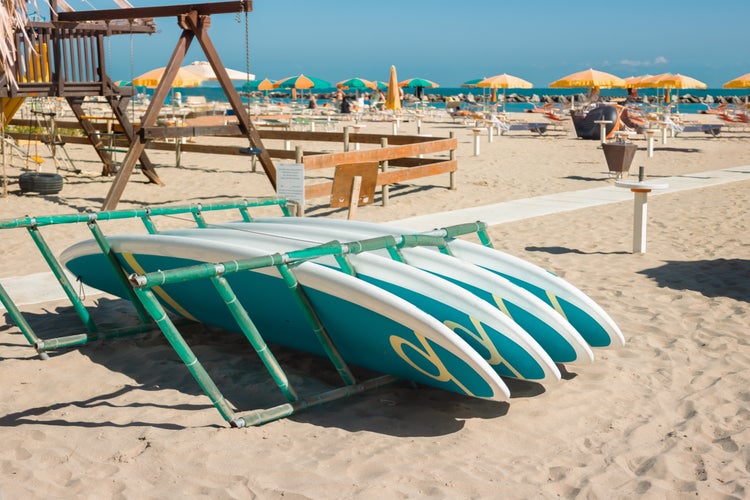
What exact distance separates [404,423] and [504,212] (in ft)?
23.8

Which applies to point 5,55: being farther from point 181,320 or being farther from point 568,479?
point 568,479

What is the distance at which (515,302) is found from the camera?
178 inches

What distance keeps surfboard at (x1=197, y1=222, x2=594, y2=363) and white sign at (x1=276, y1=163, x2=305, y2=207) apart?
318 centimetres

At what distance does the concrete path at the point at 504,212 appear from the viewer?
700 centimetres

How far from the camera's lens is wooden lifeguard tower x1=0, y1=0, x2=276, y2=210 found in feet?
35.9

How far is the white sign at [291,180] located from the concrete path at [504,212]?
2.09 meters

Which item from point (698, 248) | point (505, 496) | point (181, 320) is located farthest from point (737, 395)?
point (698, 248)

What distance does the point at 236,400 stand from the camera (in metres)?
4.61

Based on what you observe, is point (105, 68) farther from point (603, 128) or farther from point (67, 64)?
point (603, 128)

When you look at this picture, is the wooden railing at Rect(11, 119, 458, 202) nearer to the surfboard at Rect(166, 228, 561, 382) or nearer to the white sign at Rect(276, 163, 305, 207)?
the white sign at Rect(276, 163, 305, 207)

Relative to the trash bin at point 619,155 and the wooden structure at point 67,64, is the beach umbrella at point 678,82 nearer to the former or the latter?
the trash bin at point 619,155

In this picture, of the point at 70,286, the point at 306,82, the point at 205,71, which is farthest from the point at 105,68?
the point at 306,82

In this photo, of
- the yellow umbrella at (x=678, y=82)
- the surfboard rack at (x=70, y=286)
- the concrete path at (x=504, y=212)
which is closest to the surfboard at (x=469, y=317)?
the surfboard rack at (x=70, y=286)

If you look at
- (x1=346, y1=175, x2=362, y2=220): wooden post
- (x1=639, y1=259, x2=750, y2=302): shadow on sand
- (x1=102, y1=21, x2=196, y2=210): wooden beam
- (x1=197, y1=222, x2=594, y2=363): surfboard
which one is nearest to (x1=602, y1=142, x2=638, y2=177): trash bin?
(x1=346, y1=175, x2=362, y2=220): wooden post
